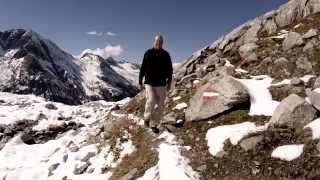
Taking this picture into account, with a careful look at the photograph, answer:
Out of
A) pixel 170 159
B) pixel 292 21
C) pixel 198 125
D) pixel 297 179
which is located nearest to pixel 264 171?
pixel 297 179

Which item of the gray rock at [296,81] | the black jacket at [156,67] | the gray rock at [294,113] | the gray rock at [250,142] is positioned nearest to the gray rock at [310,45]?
the gray rock at [296,81]

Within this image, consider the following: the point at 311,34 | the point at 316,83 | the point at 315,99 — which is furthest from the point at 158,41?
the point at 311,34

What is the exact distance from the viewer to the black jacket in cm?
1642

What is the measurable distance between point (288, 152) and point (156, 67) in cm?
585

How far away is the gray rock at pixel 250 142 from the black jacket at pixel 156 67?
155 inches

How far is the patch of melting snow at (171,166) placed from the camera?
13.1 m

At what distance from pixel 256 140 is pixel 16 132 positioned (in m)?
19.3

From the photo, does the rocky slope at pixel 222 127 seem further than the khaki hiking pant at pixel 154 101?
No

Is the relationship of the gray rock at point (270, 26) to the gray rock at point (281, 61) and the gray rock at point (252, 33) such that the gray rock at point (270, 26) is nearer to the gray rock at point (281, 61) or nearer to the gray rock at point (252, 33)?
the gray rock at point (252, 33)

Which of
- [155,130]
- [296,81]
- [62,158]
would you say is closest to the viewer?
[155,130]

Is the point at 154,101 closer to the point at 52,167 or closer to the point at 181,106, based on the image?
the point at 181,106

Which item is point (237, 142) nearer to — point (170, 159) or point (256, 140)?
point (256, 140)

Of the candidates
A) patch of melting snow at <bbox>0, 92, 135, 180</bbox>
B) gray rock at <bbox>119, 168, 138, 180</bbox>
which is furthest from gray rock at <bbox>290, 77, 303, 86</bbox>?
gray rock at <bbox>119, 168, 138, 180</bbox>

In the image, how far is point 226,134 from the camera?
51.1 feet
